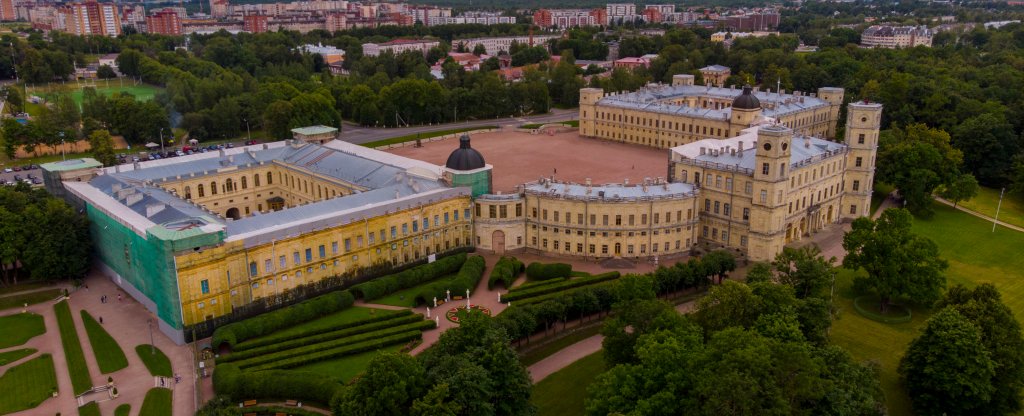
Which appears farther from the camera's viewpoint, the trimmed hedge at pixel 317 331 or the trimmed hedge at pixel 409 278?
the trimmed hedge at pixel 409 278

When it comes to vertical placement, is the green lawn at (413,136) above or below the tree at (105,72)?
below

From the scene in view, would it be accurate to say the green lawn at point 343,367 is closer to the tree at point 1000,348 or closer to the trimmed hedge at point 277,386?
the trimmed hedge at point 277,386

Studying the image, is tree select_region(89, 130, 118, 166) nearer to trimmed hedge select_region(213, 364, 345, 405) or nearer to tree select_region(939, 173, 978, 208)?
trimmed hedge select_region(213, 364, 345, 405)

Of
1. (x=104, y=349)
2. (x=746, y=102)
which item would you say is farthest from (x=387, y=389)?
(x=746, y=102)

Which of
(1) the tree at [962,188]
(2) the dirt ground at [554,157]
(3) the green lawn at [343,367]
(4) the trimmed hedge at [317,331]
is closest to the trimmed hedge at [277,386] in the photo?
(3) the green lawn at [343,367]

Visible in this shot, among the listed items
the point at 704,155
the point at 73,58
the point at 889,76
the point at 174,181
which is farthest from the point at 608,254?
the point at 73,58

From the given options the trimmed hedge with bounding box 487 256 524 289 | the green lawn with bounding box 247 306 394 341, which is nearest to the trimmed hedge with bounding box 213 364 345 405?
the green lawn with bounding box 247 306 394 341

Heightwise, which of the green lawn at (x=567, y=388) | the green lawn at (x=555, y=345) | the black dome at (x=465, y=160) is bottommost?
the green lawn at (x=567, y=388)

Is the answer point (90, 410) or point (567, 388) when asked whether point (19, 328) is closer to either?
point (90, 410)
